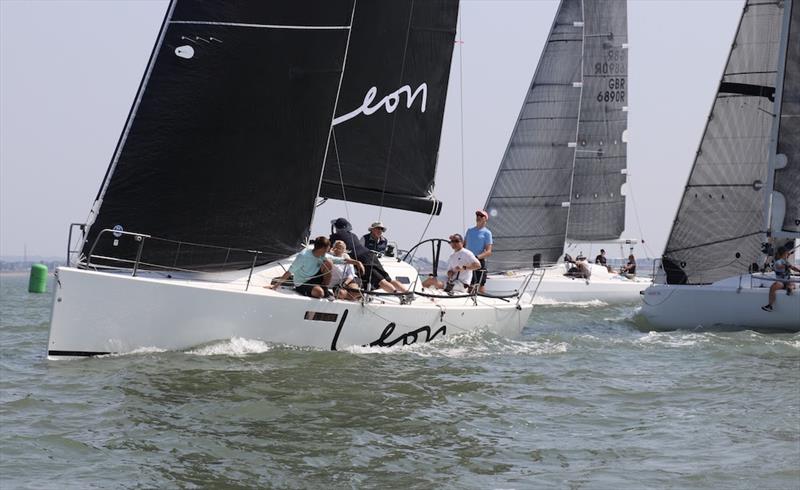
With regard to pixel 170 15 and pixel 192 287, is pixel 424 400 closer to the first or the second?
pixel 192 287

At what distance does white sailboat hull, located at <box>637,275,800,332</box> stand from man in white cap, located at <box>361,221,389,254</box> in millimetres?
6372

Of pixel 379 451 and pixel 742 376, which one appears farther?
pixel 742 376

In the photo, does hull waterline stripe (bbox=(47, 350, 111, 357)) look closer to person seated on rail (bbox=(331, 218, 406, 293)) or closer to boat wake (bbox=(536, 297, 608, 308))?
person seated on rail (bbox=(331, 218, 406, 293))

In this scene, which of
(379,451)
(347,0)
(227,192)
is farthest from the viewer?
(347,0)

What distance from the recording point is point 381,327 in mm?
13875

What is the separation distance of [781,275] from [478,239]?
6.01m

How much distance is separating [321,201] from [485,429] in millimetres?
6843

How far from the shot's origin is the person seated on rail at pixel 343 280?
44.6ft

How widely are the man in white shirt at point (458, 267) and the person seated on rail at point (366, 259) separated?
1.35 metres

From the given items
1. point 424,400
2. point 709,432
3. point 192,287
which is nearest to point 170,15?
point 192,287

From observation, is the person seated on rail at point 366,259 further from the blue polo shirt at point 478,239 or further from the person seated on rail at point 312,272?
the blue polo shirt at point 478,239

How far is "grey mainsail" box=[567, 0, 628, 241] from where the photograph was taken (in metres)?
35.7

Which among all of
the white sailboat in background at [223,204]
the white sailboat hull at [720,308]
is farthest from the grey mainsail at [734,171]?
the white sailboat in background at [223,204]

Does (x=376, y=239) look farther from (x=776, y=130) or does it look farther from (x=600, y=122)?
(x=600, y=122)
